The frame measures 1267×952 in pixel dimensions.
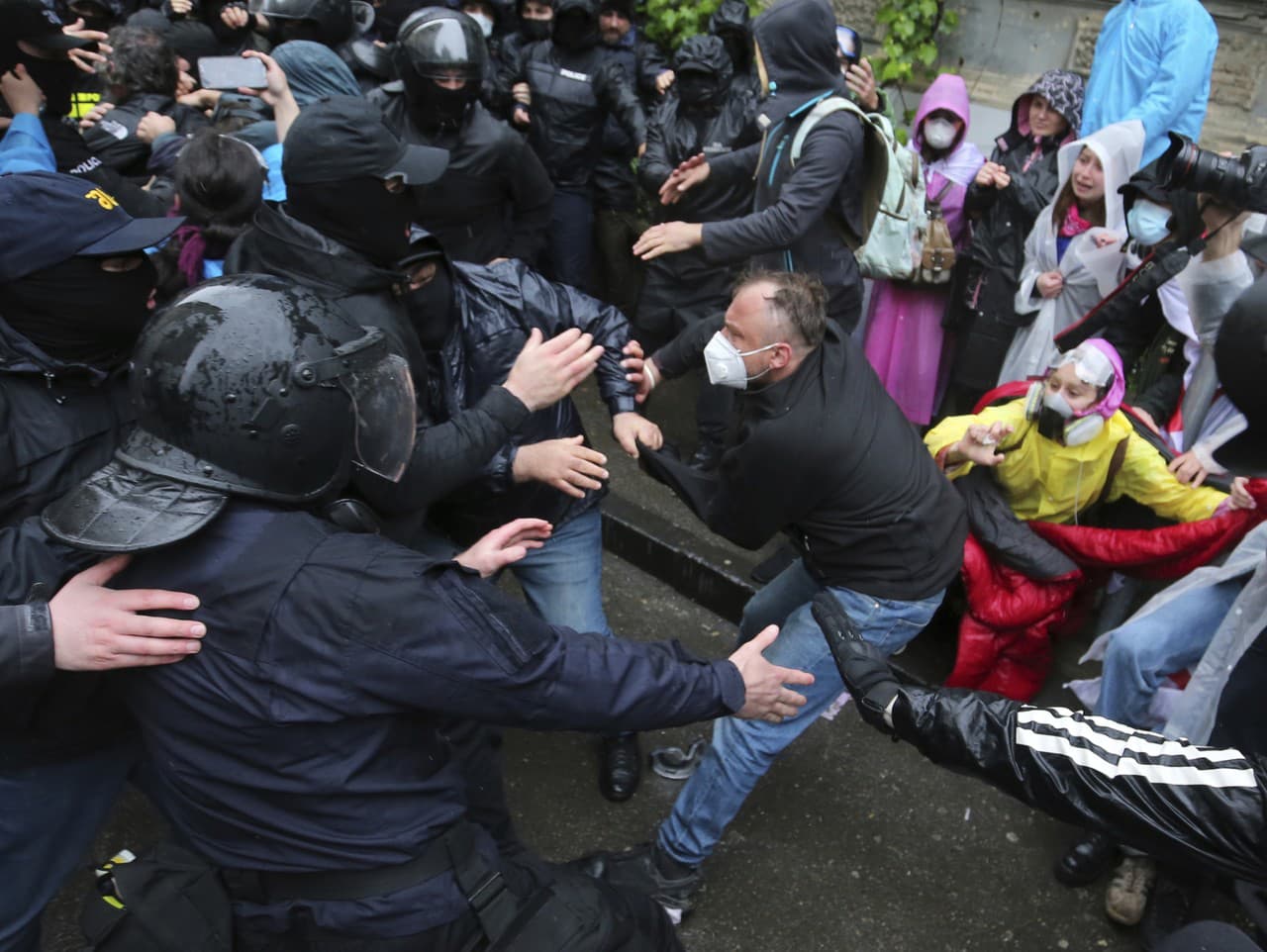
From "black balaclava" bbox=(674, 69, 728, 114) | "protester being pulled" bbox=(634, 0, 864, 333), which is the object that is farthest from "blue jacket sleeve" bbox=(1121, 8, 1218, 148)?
"black balaclava" bbox=(674, 69, 728, 114)

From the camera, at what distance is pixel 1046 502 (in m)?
3.55

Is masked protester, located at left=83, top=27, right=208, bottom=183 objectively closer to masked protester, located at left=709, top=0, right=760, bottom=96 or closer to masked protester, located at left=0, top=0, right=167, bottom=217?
masked protester, located at left=0, top=0, right=167, bottom=217

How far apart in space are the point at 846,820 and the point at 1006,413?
1.48 meters

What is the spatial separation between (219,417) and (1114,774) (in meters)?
1.60

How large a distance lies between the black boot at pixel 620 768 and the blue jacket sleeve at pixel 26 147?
2.92 metres

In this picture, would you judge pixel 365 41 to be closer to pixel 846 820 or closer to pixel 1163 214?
pixel 1163 214

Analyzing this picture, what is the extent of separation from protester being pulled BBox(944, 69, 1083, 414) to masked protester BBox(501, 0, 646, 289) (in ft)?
6.60

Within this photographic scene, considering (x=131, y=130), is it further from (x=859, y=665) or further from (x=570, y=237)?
(x=859, y=665)

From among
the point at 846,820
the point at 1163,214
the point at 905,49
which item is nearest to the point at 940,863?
the point at 846,820

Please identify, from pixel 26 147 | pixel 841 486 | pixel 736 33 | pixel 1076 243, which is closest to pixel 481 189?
pixel 26 147

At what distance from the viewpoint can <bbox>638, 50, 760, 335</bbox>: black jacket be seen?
4.93 metres

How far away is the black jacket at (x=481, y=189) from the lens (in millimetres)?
4125

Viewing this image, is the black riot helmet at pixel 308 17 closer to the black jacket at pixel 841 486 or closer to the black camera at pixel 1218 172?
the black jacket at pixel 841 486

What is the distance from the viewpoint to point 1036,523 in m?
3.57
